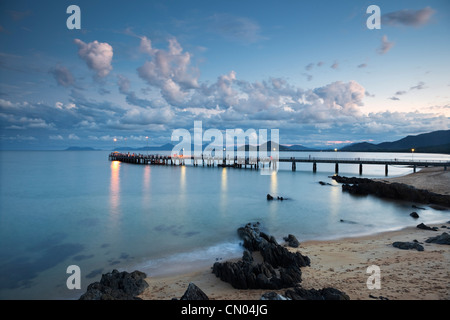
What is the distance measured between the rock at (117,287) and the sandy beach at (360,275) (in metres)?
0.39

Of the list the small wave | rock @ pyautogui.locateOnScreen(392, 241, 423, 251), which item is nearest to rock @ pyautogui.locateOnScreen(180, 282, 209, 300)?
the small wave

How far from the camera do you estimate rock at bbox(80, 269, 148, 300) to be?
7.92 metres

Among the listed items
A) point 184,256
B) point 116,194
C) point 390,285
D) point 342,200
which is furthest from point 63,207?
point 342,200

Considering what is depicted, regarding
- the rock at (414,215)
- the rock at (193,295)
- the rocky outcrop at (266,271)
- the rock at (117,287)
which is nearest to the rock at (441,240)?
the rock at (414,215)

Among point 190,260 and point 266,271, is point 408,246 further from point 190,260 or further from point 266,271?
point 190,260

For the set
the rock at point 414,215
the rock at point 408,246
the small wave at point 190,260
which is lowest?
the small wave at point 190,260

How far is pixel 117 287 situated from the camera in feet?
29.7

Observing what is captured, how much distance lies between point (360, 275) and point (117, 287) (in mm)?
9643

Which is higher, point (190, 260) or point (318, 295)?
point (318, 295)

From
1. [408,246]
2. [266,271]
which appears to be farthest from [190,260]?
[408,246]

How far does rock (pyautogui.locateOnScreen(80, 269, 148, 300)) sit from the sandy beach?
390mm

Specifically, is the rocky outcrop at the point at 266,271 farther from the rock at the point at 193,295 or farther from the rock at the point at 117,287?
the rock at the point at 117,287

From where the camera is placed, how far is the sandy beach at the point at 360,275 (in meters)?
8.42

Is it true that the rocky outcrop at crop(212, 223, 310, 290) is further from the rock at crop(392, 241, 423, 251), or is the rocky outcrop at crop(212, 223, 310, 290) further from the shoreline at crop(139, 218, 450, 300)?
the rock at crop(392, 241, 423, 251)
